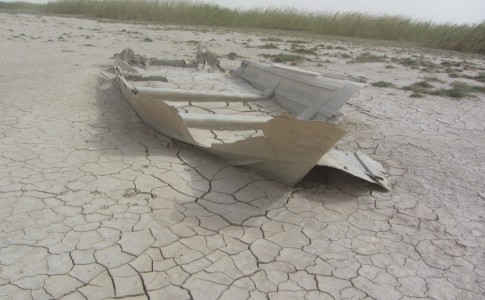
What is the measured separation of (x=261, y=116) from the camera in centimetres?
444

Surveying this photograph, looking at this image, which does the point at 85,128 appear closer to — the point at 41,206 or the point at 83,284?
the point at 41,206

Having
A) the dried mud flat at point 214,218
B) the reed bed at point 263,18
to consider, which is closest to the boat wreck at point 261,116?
the dried mud flat at point 214,218

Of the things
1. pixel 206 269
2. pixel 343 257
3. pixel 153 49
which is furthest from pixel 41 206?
pixel 153 49

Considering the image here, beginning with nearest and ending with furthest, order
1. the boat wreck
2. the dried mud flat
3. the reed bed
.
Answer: the dried mud flat < the boat wreck < the reed bed

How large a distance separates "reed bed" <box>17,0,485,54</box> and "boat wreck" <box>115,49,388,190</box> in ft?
42.0

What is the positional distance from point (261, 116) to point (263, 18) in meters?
17.4

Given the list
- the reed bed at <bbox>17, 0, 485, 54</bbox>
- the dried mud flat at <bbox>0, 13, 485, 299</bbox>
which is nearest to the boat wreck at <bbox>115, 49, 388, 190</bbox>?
the dried mud flat at <bbox>0, 13, 485, 299</bbox>

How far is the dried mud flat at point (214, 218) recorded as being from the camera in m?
2.11

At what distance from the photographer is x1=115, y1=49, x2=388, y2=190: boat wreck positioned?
2863 millimetres

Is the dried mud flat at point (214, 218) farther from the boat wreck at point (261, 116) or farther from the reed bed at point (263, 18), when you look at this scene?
the reed bed at point (263, 18)

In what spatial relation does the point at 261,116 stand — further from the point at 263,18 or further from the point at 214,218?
the point at 263,18

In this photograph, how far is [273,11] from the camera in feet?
68.8

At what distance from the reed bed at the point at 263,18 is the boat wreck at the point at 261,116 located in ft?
42.0

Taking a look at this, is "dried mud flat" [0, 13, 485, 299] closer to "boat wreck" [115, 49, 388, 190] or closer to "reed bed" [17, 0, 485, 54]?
"boat wreck" [115, 49, 388, 190]
